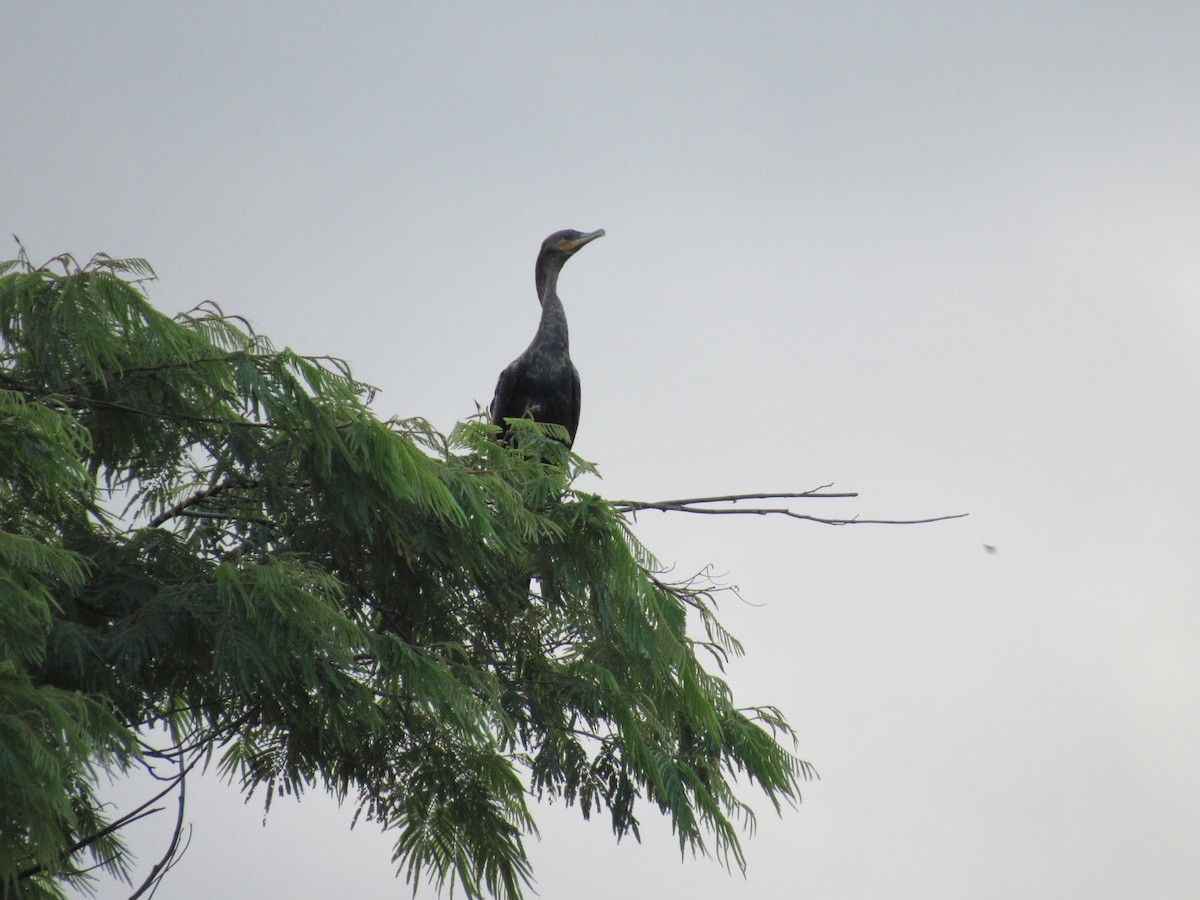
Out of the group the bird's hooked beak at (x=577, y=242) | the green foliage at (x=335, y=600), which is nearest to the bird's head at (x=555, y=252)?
the bird's hooked beak at (x=577, y=242)

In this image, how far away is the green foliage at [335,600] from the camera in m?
3.78

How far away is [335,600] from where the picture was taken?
3809 millimetres

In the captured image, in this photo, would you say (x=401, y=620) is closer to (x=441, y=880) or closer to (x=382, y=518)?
(x=382, y=518)

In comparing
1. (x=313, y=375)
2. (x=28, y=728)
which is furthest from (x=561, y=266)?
(x=28, y=728)

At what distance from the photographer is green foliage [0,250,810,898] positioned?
12.4ft

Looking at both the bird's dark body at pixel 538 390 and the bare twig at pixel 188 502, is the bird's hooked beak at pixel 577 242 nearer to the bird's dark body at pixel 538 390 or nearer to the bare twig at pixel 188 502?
the bird's dark body at pixel 538 390

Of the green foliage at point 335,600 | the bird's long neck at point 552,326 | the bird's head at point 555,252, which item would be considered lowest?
the green foliage at point 335,600

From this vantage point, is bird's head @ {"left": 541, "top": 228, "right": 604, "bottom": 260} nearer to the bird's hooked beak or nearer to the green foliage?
the bird's hooked beak

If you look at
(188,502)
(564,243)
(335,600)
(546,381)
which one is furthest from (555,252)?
(335,600)

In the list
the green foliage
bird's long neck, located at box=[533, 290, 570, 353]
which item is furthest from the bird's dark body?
the green foliage

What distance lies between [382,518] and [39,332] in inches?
45.1

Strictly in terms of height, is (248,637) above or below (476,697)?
below

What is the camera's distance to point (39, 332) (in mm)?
3814

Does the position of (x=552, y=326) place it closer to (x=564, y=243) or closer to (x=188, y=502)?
(x=564, y=243)
